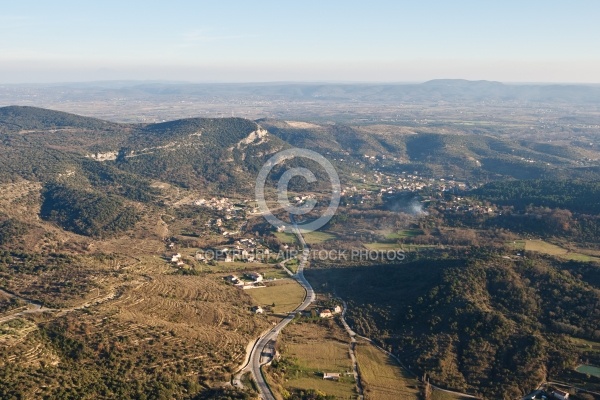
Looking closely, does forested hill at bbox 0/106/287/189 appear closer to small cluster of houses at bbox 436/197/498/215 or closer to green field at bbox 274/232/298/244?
green field at bbox 274/232/298/244

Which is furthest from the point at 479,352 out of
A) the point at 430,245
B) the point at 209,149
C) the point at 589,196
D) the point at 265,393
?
the point at 209,149

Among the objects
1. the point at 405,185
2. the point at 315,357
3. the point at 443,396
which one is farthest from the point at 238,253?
the point at 405,185

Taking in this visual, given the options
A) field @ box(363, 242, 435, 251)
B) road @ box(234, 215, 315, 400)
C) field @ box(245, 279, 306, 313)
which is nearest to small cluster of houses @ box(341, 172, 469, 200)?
field @ box(363, 242, 435, 251)

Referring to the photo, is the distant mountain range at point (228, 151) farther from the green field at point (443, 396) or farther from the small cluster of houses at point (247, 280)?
the green field at point (443, 396)

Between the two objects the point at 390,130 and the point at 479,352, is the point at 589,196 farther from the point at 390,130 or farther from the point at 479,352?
the point at 390,130

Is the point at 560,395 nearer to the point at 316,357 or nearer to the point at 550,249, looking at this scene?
the point at 316,357

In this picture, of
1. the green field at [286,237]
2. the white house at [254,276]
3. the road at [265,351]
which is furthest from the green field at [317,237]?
the road at [265,351]
